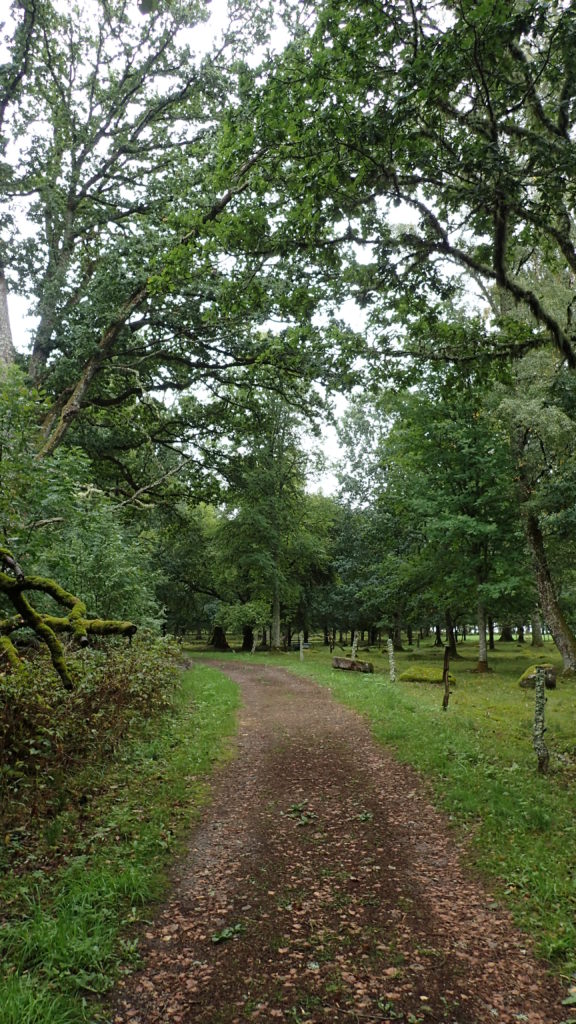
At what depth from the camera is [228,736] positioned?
9789 millimetres

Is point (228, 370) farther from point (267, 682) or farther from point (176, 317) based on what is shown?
point (267, 682)

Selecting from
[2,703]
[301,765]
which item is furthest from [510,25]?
[301,765]

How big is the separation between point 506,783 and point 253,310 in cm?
1060

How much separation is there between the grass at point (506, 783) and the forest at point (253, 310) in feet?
11.4

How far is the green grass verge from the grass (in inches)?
112

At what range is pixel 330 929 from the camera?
4055 millimetres

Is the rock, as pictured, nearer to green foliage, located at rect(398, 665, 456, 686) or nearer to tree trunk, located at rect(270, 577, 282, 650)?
green foliage, located at rect(398, 665, 456, 686)

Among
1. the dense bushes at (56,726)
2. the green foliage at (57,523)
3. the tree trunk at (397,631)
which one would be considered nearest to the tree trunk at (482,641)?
the tree trunk at (397,631)

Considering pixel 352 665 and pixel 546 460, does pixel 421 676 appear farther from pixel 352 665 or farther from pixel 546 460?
pixel 546 460

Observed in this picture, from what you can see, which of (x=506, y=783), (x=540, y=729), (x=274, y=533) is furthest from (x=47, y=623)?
(x=274, y=533)

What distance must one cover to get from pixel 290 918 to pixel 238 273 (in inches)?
334

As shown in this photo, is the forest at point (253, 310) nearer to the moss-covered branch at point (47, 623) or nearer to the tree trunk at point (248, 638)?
the moss-covered branch at point (47, 623)

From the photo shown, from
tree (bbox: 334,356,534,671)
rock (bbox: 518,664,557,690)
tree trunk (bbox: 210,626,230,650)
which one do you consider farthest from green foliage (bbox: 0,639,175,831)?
tree trunk (bbox: 210,626,230,650)

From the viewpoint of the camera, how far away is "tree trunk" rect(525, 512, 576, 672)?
15938mm
